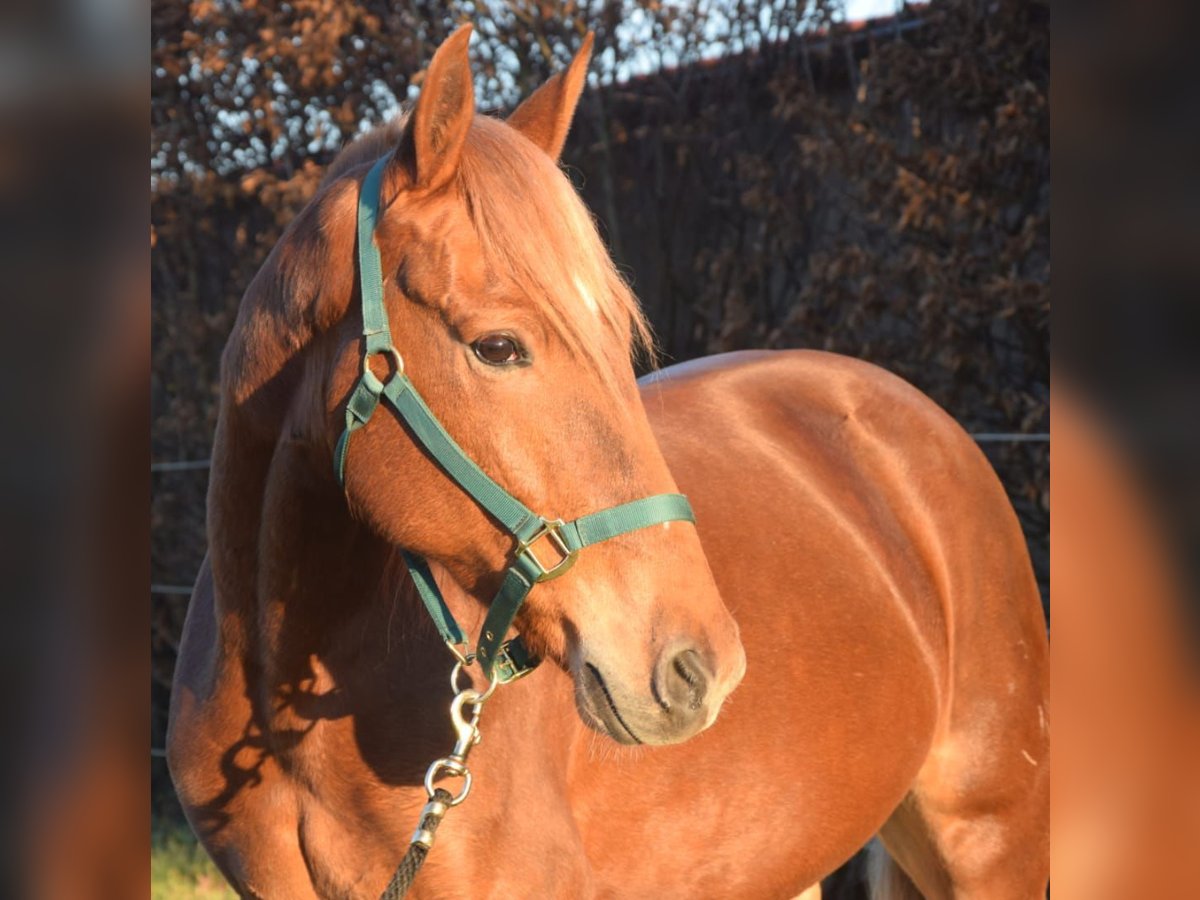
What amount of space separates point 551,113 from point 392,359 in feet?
1.99

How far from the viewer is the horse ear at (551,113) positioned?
6.47 ft

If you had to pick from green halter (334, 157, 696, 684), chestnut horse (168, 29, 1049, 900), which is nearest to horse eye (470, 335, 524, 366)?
chestnut horse (168, 29, 1049, 900)

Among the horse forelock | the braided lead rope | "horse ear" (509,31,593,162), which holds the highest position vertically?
"horse ear" (509,31,593,162)

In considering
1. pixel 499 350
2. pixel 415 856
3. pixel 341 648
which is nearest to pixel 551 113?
pixel 499 350

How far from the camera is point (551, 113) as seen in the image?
1.99 meters

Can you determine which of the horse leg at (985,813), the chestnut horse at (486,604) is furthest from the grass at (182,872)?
the chestnut horse at (486,604)

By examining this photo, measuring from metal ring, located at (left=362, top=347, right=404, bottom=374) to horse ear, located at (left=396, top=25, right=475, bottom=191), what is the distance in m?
A: 0.24

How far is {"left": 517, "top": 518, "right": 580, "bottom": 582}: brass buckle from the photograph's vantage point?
1.53 m

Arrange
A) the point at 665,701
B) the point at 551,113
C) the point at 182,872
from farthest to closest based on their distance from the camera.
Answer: the point at 182,872, the point at 551,113, the point at 665,701

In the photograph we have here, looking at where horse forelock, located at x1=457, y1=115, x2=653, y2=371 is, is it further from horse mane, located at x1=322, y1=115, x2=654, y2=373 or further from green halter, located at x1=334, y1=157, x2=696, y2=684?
green halter, located at x1=334, y1=157, x2=696, y2=684

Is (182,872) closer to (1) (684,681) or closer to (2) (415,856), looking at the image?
(2) (415,856)
